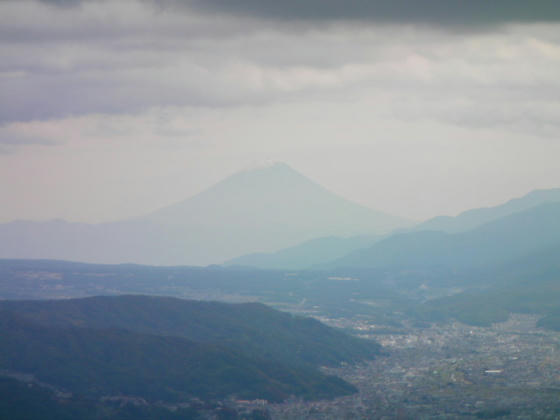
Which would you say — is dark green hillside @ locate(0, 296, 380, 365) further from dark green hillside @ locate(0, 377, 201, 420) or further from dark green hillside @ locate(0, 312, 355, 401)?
dark green hillside @ locate(0, 377, 201, 420)

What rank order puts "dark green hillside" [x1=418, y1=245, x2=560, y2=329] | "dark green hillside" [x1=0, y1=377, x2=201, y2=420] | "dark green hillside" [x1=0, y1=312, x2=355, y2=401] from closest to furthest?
"dark green hillside" [x1=0, y1=377, x2=201, y2=420] < "dark green hillside" [x1=0, y1=312, x2=355, y2=401] < "dark green hillside" [x1=418, y1=245, x2=560, y2=329]

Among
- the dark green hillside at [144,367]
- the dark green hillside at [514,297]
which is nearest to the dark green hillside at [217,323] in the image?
the dark green hillside at [144,367]

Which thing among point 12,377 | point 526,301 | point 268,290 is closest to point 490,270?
point 526,301

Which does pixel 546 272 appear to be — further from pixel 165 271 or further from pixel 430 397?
pixel 430 397

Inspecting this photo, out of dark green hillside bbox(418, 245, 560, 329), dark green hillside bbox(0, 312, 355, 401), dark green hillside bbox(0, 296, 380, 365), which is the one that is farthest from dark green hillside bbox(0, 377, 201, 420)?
dark green hillside bbox(418, 245, 560, 329)

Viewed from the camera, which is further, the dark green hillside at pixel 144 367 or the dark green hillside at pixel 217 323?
the dark green hillside at pixel 217 323

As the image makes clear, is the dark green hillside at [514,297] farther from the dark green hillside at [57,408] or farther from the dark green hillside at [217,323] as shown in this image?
the dark green hillside at [57,408]
